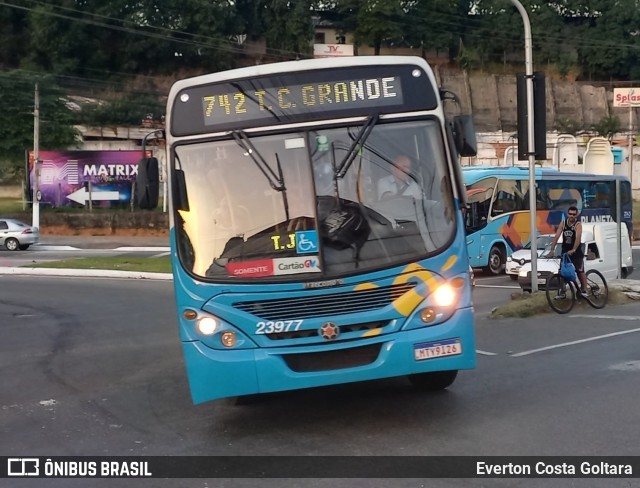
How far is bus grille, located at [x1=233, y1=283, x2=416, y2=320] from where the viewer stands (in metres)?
6.62

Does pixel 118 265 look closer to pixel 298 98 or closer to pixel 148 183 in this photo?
pixel 148 183

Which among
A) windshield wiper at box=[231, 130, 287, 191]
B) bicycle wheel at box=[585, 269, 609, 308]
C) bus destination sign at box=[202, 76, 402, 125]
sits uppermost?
bus destination sign at box=[202, 76, 402, 125]

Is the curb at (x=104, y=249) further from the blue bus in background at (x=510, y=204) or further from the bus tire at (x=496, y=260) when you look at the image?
the bus tire at (x=496, y=260)

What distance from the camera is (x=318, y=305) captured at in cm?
664

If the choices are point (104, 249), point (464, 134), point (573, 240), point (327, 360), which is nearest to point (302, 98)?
point (464, 134)

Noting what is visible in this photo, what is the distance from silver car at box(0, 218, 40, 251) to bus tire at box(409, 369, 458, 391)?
104 feet

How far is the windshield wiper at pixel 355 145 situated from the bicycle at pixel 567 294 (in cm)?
782

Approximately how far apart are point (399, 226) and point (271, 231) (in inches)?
41.6

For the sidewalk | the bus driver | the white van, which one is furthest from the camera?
the sidewalk

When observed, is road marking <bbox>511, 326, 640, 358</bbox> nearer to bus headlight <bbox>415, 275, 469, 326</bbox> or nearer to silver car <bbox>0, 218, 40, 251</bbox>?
bus headlight <bbox>415, 275, 469, 326</bbox>

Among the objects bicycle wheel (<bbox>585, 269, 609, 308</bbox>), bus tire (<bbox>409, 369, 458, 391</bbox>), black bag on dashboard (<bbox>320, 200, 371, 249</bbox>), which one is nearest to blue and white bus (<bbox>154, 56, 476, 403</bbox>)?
black bag on dashboard (<bbox>320, 200, 371, 249</bbox>)

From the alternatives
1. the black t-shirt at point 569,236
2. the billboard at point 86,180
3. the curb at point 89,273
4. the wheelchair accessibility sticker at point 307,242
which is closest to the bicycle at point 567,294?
the black t-shirt at point 569,236

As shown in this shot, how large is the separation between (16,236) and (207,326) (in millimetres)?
32468

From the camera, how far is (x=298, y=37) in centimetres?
6950
